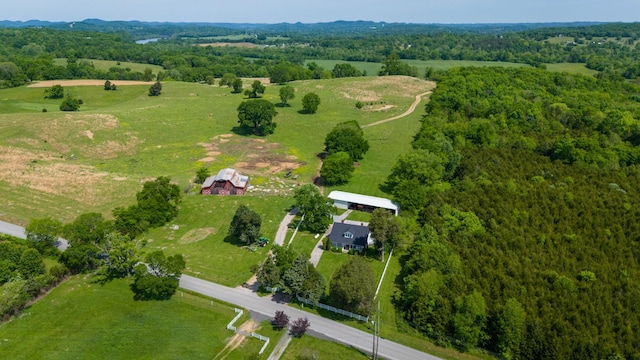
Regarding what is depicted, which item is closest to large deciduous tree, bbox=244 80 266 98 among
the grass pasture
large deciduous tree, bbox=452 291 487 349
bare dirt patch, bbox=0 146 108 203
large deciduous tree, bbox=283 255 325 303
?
the grass pasture

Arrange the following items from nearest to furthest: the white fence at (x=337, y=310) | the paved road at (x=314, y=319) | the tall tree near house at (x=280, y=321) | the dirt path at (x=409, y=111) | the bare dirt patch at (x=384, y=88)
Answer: the paved road at (x=314, y=319), the tall tree near house at (x=280, y=321), the white fence at (x=337, y=310), the dirt path at (x=409, y=111), the bare dirt patch at (x=384, y=88)

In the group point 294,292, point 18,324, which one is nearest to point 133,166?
point 18,324

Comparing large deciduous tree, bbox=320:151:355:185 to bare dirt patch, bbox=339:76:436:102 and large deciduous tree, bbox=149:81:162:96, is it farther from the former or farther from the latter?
large deciduous tree, bbox=149:81:162:96

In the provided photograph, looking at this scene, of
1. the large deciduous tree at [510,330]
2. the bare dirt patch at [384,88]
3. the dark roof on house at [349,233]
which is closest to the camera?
the large deciduous tree at [510,330]

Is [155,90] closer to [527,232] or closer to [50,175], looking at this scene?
[50,175]

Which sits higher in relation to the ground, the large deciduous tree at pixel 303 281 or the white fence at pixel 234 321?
the large deciduous tree at pixel 303 281

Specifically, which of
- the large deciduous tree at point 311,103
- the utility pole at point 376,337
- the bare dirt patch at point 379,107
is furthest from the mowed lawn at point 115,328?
the bare dirt patch at point 379,107

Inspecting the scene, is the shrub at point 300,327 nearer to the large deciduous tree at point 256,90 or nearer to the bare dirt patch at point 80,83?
the large deciduous tree at point 256,90

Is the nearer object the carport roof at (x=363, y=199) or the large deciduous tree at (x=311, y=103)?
the carport roof at (x=363, y=199)
